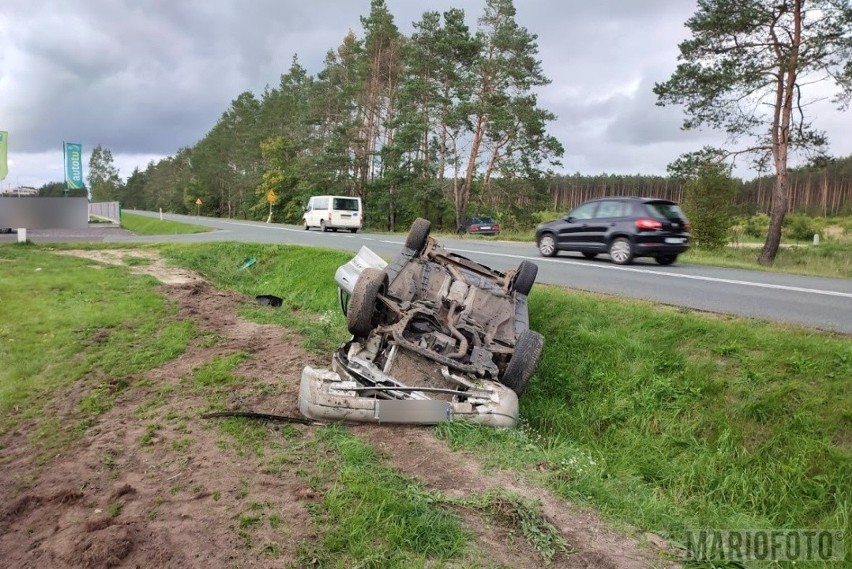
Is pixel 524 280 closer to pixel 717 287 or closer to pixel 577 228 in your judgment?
pixel 717 287

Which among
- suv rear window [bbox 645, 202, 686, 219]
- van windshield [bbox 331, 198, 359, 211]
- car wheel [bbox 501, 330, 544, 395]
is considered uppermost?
van windshield [bbox 331, 198, 359, 211]

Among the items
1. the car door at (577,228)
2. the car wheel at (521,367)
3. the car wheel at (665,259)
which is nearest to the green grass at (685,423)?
the car wheel at (521,367)

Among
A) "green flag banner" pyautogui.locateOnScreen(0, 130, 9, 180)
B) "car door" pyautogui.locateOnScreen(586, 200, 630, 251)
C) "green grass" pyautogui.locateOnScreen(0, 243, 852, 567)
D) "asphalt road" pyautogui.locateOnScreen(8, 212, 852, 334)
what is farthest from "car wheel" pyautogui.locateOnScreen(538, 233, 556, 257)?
"green flag banner" pyautogui.locateOnScreen(0, 130, 9, 180)

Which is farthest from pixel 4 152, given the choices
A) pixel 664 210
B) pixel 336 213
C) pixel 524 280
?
pixel 664 210

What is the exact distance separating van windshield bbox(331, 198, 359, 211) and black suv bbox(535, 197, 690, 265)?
15119 millimetres

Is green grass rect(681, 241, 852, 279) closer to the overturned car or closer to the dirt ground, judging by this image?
the overturned car

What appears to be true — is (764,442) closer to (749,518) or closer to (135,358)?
(749,518)

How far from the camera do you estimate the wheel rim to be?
12.3m

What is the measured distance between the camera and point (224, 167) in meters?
68.1

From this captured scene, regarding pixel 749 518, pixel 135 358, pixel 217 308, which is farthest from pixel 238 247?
pixel 749 518

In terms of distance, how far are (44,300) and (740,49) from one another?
21006 mm

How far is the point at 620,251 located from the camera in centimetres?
1245

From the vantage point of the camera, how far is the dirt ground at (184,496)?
114 inches

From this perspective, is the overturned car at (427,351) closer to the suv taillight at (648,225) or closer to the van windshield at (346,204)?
the suv taillight at (648,225)
